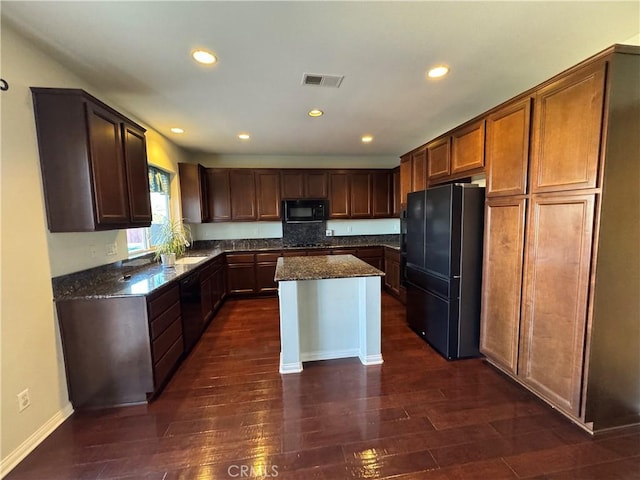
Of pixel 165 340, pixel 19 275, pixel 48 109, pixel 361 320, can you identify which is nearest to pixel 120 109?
pixel 48 109

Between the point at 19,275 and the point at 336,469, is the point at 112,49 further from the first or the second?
the point at 336,469

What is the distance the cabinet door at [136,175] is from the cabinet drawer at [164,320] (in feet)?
2.75

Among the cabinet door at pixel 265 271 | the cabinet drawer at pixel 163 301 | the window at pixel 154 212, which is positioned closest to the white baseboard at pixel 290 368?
the cabinet drawer at pixel 163 301

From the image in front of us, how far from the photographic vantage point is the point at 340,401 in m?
2.12

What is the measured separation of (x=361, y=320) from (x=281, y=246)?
8.55 feet

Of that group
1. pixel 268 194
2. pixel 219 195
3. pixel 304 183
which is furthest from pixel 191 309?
pixel 304 183

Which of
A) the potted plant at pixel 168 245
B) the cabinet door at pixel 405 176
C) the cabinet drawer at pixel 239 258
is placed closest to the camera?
the potted plant at pixel 168 245

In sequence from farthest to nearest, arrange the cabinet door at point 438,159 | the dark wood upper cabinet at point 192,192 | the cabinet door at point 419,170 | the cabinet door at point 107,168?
the dark wood upper cabinet at point 192,192 < the cabinet door at point 419,170 < the cabinet door at point 438,159 < the cabinet door at point 107,168

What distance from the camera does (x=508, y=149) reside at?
2.18 meters

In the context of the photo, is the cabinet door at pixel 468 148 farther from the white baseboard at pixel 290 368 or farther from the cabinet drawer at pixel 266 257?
the cabinet drawer at pixel 266 257

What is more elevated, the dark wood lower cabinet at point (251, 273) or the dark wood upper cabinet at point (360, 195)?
the dark wood upper cabinet at point (360, 195)

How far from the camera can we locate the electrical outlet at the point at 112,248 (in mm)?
2513

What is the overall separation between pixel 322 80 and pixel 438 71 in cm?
91

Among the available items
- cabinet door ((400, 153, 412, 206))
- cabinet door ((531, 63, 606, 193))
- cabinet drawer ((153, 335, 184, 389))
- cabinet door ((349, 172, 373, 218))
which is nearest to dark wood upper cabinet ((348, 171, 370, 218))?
cabinet door ((349, 172, 373, 218))
